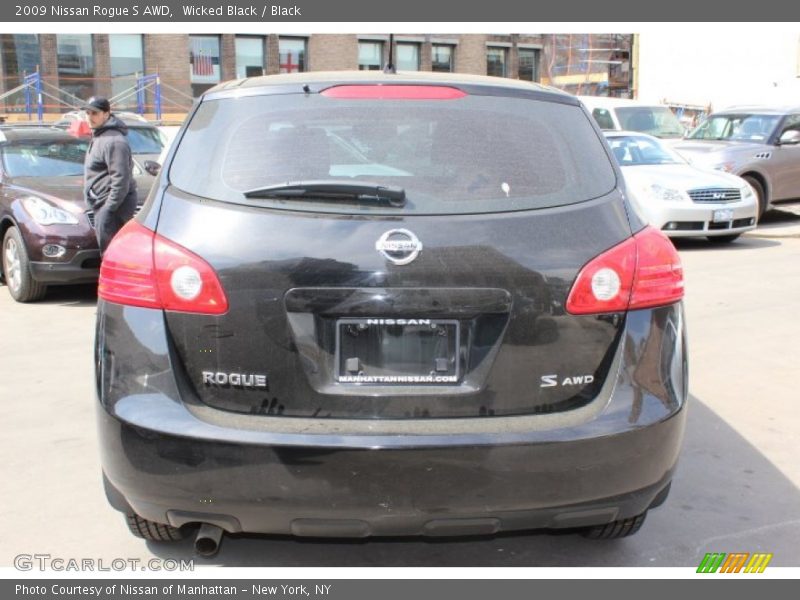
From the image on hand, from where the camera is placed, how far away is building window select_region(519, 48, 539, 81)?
4159 centimetres

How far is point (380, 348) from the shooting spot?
9.16 feet

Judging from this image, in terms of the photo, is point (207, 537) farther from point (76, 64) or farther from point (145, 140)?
point (76, 64)

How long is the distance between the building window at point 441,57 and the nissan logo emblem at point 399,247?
37488 mm

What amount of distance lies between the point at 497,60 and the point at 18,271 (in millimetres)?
35145

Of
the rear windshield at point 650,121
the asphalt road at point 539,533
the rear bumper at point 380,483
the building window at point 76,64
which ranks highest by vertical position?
the building window at point 76,64

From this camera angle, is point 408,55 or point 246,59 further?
point 408,55

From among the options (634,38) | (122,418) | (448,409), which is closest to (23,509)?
(122,418)

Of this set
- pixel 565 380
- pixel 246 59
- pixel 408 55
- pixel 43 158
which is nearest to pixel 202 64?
pixel 246 59

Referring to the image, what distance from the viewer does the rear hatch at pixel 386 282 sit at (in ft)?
9.07

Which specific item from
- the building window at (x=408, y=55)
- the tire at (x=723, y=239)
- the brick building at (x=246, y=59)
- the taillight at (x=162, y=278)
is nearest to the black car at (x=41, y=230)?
the taillight at (x=162, y=278)

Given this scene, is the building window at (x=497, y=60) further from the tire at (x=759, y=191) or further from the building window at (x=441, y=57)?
the tire at (x=759, y=191)

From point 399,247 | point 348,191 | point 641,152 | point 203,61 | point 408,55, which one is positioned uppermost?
point 408,55

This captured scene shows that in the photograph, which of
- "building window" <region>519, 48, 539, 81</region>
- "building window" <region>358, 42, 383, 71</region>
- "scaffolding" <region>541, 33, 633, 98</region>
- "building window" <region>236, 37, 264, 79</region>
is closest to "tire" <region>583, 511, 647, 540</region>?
"building window" <region>236, 37, 264, 79</region>

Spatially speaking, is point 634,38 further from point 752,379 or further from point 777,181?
point 752,379
